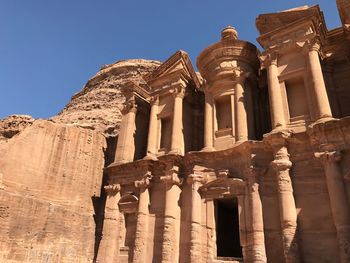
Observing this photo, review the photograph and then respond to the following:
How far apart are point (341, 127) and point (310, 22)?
4840 mm

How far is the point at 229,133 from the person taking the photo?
13.6 m

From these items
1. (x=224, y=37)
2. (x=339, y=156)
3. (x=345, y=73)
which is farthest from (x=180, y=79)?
(x=339, y=156)

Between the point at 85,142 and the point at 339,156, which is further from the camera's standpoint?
the point at 85,142

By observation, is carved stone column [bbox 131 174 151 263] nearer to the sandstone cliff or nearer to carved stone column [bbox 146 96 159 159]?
carved stone column [bbox 146 96 159 159]

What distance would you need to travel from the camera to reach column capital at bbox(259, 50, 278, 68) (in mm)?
12938

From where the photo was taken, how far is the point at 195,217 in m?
12.2

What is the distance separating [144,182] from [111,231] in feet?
8.53

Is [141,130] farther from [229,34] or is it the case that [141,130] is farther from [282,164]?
[282,164]

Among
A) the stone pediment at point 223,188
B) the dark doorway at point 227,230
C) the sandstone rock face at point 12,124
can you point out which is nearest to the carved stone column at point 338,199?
the stone pediment at point 223,188

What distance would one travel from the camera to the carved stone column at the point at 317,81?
1080cm

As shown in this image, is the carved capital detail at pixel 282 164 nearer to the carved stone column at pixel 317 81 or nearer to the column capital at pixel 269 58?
the carved stone column at pixel 317 81

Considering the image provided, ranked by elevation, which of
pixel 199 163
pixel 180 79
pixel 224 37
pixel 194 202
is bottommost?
pixel 194 202

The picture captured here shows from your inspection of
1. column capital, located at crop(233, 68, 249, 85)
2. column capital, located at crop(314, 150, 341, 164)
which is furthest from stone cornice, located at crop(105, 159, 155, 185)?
column capital, located at crop(314, 150, 341, 164)

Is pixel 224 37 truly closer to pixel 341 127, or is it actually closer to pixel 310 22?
pixel 310 22
